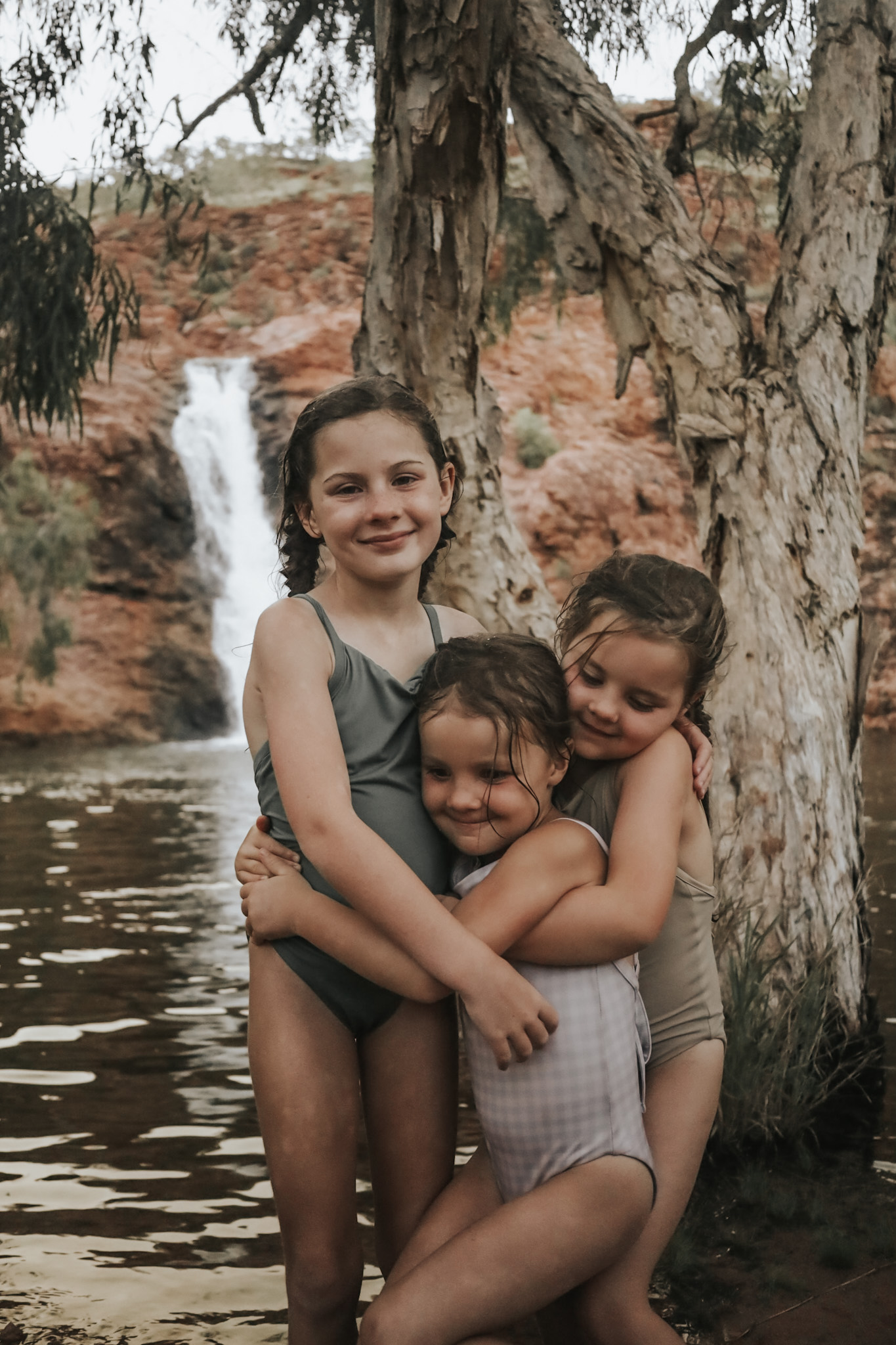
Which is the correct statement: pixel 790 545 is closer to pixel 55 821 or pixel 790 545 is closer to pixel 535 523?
pixel 55 821

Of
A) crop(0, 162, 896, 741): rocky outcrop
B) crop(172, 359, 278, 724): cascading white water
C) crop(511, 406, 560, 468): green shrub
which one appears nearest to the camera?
crop(0, 162, 896, 741): rocky outcrop

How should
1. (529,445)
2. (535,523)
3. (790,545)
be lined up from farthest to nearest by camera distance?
(529,445) → (535,523) → (790,545)

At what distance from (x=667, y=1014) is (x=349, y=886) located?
45 centimetres

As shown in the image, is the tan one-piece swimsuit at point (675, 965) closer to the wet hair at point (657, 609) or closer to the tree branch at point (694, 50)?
the wet hair at point (657, 609)

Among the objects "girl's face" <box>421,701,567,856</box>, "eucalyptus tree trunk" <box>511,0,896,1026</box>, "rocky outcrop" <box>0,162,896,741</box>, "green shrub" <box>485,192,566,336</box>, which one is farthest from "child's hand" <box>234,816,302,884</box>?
"rocky outcrop" <box>0,162,896,741</box>

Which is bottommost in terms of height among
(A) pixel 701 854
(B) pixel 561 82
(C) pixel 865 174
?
(A) pixel 701 854

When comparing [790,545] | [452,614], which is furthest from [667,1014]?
[790,545]

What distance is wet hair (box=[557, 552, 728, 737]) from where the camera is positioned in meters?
1.55

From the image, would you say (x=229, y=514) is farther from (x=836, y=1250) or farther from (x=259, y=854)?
(x=259, y=854)

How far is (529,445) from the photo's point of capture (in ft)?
57.6

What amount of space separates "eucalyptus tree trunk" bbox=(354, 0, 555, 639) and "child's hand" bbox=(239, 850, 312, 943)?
260 cm

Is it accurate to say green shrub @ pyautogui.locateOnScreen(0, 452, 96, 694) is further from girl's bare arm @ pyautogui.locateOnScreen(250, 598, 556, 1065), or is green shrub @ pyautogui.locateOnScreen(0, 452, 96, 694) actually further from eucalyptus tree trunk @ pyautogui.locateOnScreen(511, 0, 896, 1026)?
girl's bare arm @ pyautogui.locateOnScreen(250, 598, 556, 1065)

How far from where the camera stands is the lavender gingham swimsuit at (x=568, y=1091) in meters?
1.40

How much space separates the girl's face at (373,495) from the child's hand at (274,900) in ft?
1.25
